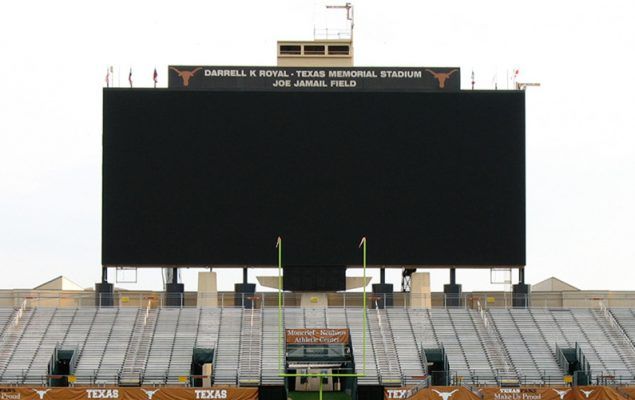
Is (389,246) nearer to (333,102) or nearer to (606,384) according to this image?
(333,102)

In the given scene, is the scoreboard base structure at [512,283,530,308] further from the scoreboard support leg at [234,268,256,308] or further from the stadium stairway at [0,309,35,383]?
the stadium stairway at [0,309,35,383]

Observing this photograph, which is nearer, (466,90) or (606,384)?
(606,384)

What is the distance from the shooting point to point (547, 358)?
3869 centimetres

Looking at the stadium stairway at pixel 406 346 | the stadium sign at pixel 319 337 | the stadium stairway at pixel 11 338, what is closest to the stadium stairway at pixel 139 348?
the stadium stairway at pixel 11 338

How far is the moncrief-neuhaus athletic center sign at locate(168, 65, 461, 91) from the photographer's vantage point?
39438 millimetres

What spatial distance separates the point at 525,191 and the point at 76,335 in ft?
47.9

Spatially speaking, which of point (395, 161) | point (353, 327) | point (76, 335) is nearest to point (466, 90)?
point (395, 161)

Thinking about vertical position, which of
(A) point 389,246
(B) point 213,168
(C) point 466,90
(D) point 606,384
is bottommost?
(D) point 606,384

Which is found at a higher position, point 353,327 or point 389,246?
point 389,246

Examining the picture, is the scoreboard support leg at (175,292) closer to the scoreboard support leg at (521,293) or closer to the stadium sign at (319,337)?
the stadium sign at (319,337)

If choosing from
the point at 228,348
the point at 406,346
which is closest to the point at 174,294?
the point at 228,348

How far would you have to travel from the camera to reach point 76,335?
Result: 39.1 meters

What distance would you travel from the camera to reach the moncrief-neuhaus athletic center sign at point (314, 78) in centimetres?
3944

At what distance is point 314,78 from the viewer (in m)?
39.7
